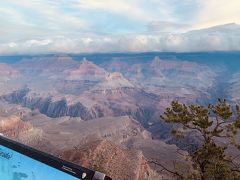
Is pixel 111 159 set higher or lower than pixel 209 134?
lower

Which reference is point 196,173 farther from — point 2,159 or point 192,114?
point 2,159

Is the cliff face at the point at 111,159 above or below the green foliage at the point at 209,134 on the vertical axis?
below

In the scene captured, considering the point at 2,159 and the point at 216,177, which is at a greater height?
the point at 2,159

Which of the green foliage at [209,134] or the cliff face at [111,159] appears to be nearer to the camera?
the green foliage at [209,134]

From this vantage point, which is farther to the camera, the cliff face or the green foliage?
the cliff face

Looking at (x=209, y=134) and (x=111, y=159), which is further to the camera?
(x=111, y=159)

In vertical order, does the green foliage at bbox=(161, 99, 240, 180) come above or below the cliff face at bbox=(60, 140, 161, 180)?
above

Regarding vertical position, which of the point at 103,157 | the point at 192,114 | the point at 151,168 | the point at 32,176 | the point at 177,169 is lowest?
the point at 151,168

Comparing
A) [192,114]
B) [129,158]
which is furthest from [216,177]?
[129,158]
